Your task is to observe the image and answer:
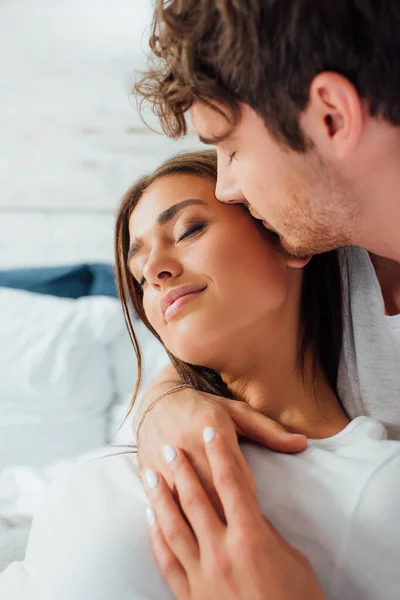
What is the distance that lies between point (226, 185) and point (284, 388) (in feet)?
1.28

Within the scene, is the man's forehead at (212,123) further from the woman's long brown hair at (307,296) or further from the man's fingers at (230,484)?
the man's fingers at (230,484)

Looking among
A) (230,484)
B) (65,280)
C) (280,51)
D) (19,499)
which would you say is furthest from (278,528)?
(65,280)

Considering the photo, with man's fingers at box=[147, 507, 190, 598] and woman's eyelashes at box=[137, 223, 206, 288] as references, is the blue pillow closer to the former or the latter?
woman's eyelashes at box=[137, 223, 206, 288]

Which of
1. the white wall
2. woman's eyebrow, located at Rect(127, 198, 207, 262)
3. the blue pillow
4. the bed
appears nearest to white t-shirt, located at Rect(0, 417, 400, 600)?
woman's eyebrow, located at Rect(127, 198, 207, 262)

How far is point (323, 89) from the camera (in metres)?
0.93

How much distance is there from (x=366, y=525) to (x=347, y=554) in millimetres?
49

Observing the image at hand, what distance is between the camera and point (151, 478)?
102cm

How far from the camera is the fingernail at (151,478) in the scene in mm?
1016

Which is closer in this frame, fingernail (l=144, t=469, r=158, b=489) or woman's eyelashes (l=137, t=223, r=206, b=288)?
fingernail (l=144, t=469, r=158, b=489)

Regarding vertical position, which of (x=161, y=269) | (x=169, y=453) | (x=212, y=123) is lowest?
(x=169, y=453)

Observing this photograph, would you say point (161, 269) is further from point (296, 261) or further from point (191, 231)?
point (296, 261)

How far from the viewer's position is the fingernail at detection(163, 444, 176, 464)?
3.35ft

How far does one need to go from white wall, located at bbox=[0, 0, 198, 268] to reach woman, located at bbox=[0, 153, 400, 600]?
3.70ft

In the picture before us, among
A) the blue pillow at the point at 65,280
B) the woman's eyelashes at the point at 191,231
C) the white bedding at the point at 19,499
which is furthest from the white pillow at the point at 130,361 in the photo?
the woman's eyelashes at the point at 191,231
